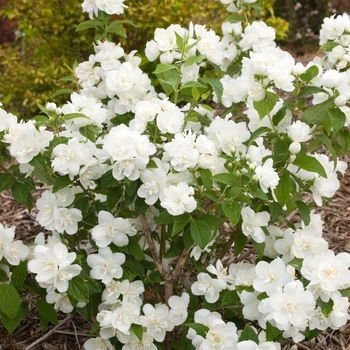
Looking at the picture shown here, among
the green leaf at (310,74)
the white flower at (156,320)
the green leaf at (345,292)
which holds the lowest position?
the white flower at (156,320)

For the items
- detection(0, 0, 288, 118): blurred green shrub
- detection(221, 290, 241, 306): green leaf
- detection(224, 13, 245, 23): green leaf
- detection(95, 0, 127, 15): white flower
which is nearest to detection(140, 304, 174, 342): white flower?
detection(221, 290, 241, 306): green leaf

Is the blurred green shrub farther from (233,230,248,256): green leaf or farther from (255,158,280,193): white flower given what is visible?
(255,158,280,193): white flower

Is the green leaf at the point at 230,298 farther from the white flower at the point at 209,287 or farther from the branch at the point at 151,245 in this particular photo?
the branch at the point at 151,245

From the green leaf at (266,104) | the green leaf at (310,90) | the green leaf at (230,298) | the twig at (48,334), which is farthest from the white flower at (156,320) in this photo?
the green leaf at (310,90)

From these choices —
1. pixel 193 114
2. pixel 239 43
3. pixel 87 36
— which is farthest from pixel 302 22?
pixel 193 114

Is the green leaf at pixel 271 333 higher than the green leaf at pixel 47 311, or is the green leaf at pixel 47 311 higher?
the green leaf at pixel 271 333

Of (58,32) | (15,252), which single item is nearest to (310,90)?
(15,252)

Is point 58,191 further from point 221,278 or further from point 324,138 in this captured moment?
point 324,138
